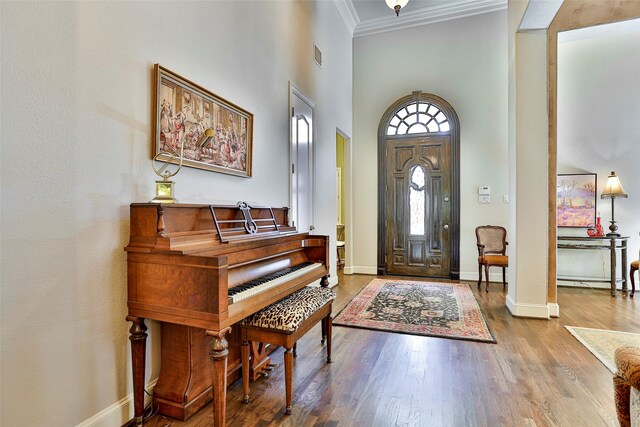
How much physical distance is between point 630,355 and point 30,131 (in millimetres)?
2539

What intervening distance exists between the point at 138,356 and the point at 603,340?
3.60 meters

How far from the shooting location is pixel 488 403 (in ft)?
6.31

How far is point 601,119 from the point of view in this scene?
4785 millimetres

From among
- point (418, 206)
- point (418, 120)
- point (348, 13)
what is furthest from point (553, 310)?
point (348, 13)

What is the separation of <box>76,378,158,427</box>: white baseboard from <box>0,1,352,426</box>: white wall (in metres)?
0.03

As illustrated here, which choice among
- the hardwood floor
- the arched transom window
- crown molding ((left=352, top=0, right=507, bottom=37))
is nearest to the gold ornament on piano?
the hardwood floor

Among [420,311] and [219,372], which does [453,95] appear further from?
[219,372]

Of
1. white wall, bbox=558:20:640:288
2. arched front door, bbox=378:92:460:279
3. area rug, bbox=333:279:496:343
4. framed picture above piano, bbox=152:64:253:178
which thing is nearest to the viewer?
framed picture above piano, bbox=152:64:253:178

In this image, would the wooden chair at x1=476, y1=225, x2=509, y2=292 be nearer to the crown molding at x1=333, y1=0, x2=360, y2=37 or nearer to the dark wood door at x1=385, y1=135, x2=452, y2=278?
the dark wood door at x1=385, y1=135, x2=452, y2=278

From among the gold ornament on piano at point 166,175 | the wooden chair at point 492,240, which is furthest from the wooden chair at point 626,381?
the wooden chair at point 492,240

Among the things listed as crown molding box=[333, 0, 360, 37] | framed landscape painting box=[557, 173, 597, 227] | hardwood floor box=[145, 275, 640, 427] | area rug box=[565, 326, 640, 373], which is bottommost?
hardwood floor box=[145, 275, 640, 427]

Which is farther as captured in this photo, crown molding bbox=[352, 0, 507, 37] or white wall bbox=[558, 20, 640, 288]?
crown molding bbox=[352, 0, 507, 37]

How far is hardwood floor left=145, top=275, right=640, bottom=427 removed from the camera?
179 cm

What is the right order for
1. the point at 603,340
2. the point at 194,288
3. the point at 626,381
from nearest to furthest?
the point at 626,381, the point at 194,288, the point at 603,340
